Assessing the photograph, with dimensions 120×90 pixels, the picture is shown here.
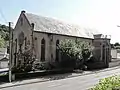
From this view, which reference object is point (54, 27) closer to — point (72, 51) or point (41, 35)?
point (41, 35)

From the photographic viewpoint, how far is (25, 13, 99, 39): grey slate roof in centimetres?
3996

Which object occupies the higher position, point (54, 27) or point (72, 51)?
point (54, 27)

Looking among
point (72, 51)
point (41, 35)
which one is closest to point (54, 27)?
point (41, 35)

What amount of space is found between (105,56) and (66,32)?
553 inches

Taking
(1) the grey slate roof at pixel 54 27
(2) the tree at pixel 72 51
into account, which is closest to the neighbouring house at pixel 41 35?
(1) the grey slate roof at pixel 54 27

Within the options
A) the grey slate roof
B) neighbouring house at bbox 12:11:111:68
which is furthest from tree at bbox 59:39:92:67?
the grey slate roof

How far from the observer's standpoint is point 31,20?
39625 mm

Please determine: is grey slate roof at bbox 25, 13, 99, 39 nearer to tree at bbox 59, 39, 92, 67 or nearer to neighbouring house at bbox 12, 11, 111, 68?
neighbouring house at bbox 12, 11, 111, 68

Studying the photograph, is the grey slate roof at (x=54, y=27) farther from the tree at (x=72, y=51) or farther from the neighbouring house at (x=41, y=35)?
the tree at (x=72, y=51)

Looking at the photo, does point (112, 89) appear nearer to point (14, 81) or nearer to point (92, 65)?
point (14, 81)

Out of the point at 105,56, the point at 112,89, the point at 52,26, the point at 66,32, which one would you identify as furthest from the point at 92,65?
the point at 112,89

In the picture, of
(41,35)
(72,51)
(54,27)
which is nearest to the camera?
(72,51)

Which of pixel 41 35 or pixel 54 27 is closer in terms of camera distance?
pixel 41 35

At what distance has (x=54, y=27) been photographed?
43.2 metres
